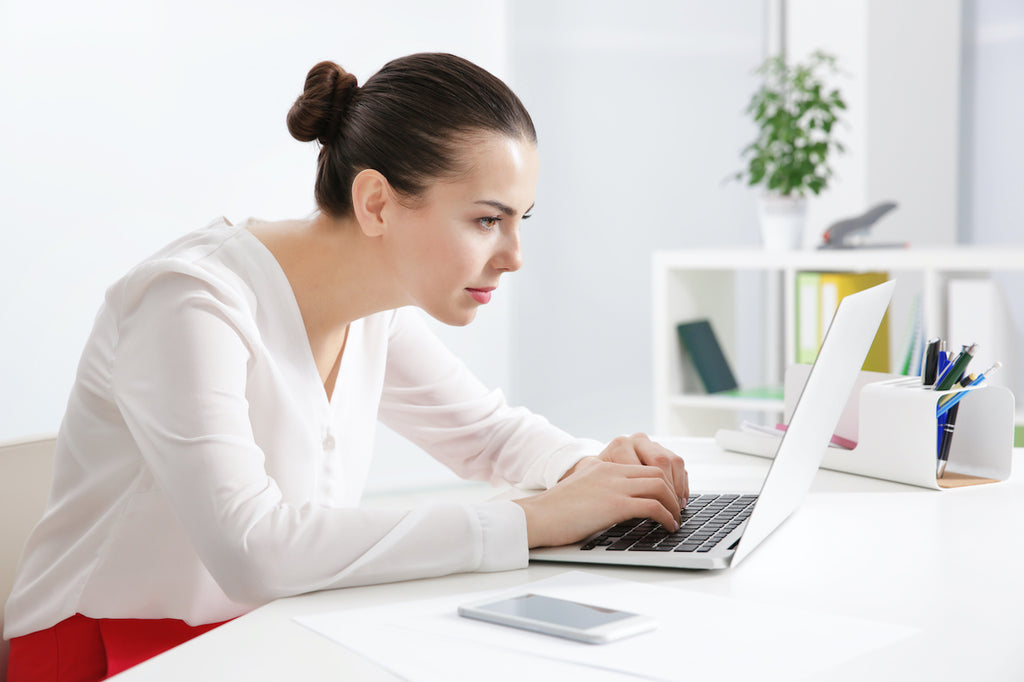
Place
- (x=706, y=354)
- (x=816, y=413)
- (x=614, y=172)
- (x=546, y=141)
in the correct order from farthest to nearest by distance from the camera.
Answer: (x=614, y=172)
(x=546, y=141)
(x=706, y=354)
(x=816, y=413)

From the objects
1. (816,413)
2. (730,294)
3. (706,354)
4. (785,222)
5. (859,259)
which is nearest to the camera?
(816,413)

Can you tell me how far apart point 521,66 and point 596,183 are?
1.76ft

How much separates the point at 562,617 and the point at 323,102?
0.81 metres

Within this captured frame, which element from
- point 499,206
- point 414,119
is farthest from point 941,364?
point 414,119

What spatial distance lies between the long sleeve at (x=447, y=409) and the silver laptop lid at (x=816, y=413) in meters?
0.46

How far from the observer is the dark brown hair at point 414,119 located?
125 cm

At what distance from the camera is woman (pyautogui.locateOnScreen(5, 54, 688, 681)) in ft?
3.25

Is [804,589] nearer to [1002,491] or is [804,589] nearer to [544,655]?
[544,655]

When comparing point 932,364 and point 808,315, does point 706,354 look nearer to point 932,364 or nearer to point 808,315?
point 808,315

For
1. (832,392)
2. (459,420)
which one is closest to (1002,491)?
(832,392)

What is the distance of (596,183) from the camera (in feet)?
13.5

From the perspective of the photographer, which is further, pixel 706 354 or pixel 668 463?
pixel 706 354

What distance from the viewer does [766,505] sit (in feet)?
3.24

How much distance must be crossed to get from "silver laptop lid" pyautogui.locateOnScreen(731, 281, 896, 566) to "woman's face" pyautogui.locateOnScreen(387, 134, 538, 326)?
1.30 feet
